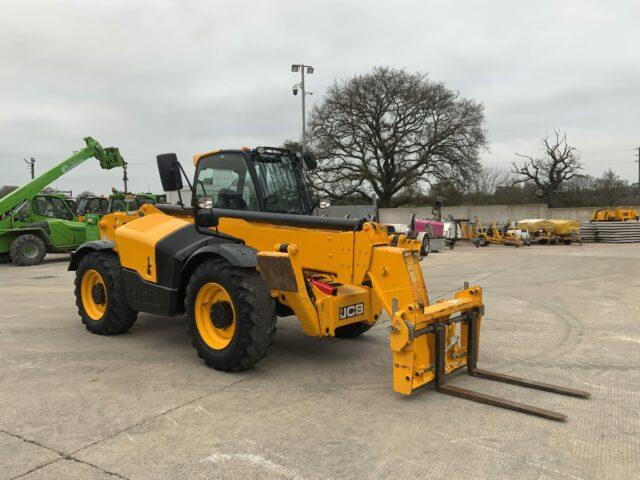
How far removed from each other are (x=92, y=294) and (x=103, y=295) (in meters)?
0.24

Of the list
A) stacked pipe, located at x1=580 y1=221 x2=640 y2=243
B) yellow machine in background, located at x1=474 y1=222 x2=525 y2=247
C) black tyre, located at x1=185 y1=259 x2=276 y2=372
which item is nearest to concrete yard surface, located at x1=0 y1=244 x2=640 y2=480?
black tyre, located at x1=185 y1=259 x2=276 y2=372

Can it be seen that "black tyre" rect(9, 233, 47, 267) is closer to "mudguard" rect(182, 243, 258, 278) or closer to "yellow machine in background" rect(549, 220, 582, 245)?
"mudguard" rect(182, 243, 258, 278)

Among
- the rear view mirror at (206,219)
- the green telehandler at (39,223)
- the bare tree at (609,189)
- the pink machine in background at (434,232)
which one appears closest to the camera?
the rear view mirror at (206,219)

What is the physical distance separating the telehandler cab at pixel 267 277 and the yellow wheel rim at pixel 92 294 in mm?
68

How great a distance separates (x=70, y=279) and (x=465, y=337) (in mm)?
10431

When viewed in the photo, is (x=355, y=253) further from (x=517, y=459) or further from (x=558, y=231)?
(x=558, y=231)

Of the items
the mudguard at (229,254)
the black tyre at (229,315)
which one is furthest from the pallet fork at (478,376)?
the mudguard at (229,254)

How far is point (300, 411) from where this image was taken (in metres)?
3.95

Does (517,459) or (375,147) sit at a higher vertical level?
(375,147)

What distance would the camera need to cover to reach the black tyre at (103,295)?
609 cm

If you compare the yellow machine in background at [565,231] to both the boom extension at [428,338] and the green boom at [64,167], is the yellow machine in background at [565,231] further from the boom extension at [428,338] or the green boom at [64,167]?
the boom extension at [428,338]

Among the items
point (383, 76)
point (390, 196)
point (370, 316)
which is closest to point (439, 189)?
point (390, 196)

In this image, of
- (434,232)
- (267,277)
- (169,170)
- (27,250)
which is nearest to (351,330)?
(267,277)

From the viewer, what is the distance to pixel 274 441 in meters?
3.44
